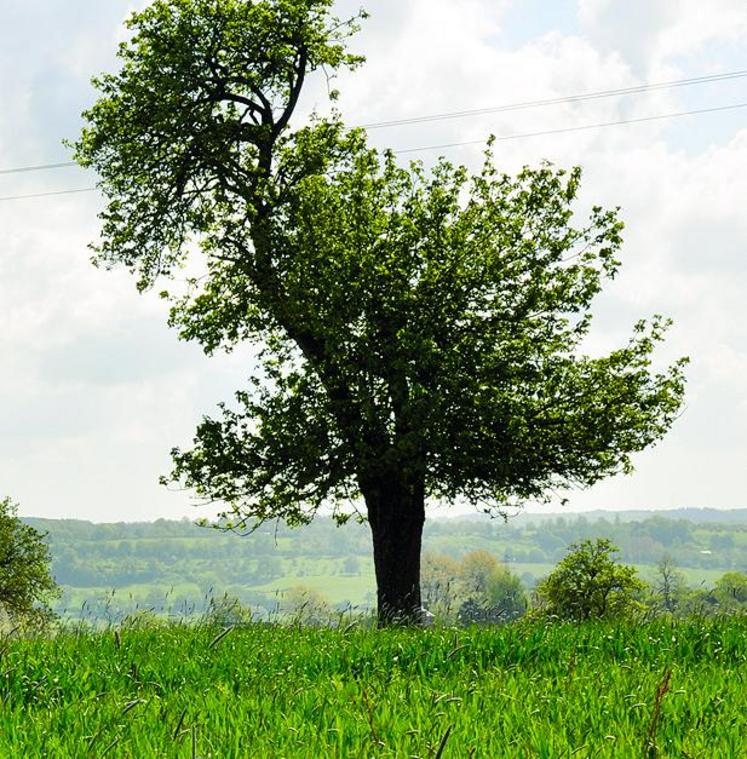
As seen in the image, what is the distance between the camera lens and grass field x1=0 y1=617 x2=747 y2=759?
5.26 m

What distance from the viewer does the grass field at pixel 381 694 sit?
17.3ft

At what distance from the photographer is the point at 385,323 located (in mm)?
24609

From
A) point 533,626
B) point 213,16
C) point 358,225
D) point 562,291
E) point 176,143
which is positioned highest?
point 213,16

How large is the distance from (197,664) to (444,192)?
1936cm

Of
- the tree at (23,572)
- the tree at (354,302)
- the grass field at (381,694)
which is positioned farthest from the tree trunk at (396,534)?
the tree at (23,572)

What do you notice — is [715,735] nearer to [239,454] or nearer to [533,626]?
[533,626]

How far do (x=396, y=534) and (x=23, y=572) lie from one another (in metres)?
36.1

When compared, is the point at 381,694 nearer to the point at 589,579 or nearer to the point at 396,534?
the point at 396,534

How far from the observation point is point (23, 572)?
54.6m

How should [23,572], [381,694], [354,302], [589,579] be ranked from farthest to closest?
[589,579], [23,572], [354,302], [381,694]

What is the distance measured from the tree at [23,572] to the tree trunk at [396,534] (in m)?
33.4

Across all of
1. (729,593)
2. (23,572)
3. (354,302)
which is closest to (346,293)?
(354,302)

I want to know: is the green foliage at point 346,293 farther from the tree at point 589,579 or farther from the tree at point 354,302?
the tree at point 589,579

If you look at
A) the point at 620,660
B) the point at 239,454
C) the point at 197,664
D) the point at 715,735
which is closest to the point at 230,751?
the point at 715,735
